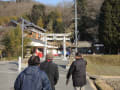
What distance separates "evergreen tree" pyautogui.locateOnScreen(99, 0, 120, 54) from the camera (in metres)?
43.3

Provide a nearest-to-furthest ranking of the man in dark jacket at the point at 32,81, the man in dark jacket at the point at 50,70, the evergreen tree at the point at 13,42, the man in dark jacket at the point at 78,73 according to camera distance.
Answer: the man in dark jacket at the point at 32,81
the man in dark jacket at the point at 50,70
the man in dark jacket at the point at 78,73
the evergreen tree at the point at 13,42

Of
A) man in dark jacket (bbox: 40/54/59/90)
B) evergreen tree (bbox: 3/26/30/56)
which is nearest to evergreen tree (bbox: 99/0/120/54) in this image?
evergreen tree (bbox: 3/26/30/56)

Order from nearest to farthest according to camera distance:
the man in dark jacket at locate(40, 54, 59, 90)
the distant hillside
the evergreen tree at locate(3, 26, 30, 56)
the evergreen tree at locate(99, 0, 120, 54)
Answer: the man in dark jacket at locate(40, 54, 59, 90) < the distant hillside < the evergreen tree at locate(3, 26, 30, 56) < the evergreen tree at locate(99, 0, 120, 54)

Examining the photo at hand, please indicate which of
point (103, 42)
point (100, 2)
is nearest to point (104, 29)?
point (103, 42)

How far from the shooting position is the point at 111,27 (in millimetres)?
44500

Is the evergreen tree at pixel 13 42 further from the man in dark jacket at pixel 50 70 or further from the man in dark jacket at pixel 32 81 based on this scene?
the man in dark jacket at pixel 32 81

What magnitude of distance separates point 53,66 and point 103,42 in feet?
139

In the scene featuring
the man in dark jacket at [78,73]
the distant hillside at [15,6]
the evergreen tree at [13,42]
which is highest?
the distant hillside at [15,6]

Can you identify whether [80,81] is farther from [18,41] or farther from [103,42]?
[103,42]

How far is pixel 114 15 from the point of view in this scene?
146ft

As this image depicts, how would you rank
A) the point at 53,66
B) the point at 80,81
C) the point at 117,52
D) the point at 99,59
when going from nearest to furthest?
the point at 53,66 < the point at 80,81 < the point at 99,59 < the point at 117,52

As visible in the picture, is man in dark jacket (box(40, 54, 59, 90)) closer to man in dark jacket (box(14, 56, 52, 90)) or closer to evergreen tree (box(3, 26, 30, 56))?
man in dark jacket (box(14, 56, 52, 90))

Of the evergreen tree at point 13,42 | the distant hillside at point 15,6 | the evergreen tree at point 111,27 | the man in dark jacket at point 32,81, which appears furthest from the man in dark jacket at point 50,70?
the evergreen tree at point 111,27

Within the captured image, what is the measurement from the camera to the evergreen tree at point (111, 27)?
4334 cm
